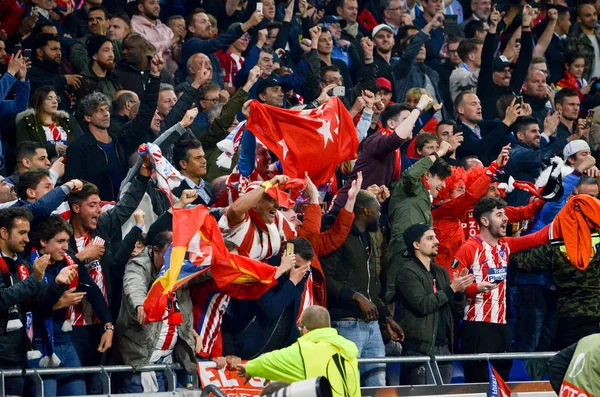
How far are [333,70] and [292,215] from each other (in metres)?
3.73

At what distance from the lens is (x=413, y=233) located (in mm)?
11188

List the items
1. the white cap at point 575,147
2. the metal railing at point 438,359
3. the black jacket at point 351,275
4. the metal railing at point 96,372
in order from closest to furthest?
the metal railing at point 96,372, the metal railing at point 438,359, the black jacket at point 351,275, the white cap at point 575,147

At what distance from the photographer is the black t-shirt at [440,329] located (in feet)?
36.7

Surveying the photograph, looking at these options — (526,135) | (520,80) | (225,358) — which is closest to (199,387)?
(225,358)

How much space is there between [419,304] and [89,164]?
3165 millimetres

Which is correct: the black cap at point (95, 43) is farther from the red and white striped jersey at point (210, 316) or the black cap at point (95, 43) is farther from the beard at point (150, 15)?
the red and white striped jersey at point (210, 316)

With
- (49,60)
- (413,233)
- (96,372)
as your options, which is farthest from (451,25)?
(96,372)

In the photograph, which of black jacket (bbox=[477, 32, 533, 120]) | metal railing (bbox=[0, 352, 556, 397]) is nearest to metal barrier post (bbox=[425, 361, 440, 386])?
metal railing (bbox=[0, 352, 556, 397])

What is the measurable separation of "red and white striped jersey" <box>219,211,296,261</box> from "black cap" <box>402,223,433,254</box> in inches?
48.8

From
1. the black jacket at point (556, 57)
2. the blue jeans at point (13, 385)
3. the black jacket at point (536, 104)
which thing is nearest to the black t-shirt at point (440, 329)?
the blue jeans at point (13, 385)

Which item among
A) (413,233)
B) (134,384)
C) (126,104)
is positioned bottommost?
(134,384)

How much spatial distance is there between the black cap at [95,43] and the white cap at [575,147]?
479 cm

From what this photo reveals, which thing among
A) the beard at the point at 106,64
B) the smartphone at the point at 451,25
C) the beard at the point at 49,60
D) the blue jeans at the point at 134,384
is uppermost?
the smartphone at the point at 451,25

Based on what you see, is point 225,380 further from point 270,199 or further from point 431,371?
point 431,371
